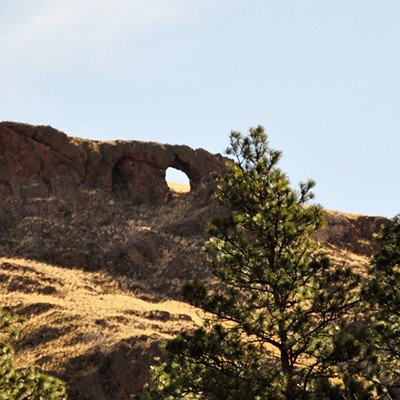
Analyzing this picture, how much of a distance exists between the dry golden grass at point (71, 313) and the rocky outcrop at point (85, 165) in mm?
11234

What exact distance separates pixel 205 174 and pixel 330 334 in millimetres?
→ 50078

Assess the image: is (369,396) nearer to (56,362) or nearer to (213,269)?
(213,269)

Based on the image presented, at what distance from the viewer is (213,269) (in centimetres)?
1838

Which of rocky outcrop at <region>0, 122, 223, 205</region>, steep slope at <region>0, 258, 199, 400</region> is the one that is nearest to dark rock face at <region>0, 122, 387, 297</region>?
rocky outcrop at <region>0, 122, 223, 205</region>

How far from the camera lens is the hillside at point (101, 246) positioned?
36750mm

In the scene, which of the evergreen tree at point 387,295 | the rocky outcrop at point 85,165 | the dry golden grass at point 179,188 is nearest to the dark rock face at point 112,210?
the rocky outcrop at point 85,165

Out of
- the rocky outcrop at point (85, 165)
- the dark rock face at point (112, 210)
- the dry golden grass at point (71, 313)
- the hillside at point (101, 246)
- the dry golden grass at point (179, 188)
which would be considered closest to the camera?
the hillside at point (101, 246)

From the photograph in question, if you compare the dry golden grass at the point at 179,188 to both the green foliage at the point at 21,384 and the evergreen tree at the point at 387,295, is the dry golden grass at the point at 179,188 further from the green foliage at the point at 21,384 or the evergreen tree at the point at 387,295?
the evergreen tree at the point at 387,295

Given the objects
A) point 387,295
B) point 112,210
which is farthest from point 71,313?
point 387,295

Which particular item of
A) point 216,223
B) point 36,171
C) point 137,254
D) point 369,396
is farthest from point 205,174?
point 369,396

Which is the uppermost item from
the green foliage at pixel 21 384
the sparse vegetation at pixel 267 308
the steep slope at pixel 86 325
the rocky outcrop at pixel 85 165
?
the rocky outcrop at pixel 85 165

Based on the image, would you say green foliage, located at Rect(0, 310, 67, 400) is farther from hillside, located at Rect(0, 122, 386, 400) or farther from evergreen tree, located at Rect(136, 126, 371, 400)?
hillside, located at Rect(0, 122, 386, 400)

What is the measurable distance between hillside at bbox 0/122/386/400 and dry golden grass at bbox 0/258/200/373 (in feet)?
0.28

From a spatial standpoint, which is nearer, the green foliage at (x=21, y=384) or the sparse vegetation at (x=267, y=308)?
the sparse vegetation at (x=267, y=308)
